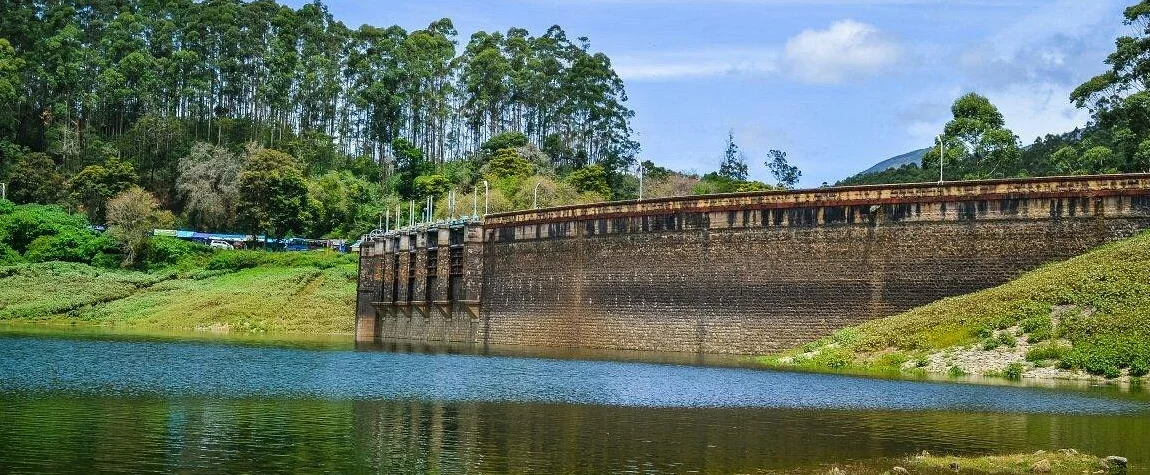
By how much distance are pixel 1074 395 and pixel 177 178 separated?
10106 centimetres

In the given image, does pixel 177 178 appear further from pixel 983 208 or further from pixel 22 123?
pixel 983 208

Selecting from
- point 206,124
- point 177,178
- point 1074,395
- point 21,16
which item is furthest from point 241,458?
point 21,16

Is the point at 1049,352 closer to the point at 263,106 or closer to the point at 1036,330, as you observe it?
the point at 1036,330

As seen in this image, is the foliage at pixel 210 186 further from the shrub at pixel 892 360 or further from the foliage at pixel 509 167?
the shrub at pixel 892 360

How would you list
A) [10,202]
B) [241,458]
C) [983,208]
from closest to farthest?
[241,458]
[983,208]
[10,202]

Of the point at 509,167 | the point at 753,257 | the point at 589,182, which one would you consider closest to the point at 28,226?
the point at 509,167

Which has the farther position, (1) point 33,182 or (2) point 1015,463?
(1) point 33,182

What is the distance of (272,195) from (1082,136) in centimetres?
7100

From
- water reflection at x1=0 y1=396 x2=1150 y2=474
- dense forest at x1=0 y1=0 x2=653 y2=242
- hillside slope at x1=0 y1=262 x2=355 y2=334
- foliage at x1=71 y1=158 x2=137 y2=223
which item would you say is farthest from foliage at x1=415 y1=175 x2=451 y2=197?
water reflection at x1=0 y1=396 x2=1150 y2=474

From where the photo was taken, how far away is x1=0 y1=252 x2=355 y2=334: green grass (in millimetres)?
90500

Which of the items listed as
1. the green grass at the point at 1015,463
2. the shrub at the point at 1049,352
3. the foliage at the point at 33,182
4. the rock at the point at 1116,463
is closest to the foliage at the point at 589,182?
the foliage at the point at 33,182

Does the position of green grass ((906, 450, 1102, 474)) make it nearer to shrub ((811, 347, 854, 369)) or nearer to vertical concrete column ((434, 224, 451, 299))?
shrub ((811, 347, 854, 369))

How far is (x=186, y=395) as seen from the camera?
35.2 m

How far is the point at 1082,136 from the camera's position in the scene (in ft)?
375
